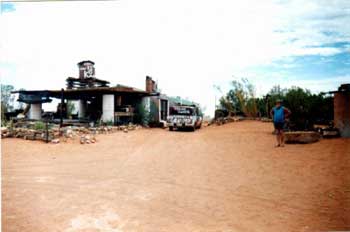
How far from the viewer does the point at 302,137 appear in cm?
284

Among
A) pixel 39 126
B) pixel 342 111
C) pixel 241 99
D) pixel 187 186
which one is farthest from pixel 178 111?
pixel 187 186

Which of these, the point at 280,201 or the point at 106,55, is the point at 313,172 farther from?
the point at 106,55

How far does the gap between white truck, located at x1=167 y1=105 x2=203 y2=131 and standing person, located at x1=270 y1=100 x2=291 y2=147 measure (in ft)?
6.99

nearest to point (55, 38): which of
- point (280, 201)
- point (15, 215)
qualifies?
point (15, 215)

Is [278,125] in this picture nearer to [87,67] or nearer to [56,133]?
[87,67]

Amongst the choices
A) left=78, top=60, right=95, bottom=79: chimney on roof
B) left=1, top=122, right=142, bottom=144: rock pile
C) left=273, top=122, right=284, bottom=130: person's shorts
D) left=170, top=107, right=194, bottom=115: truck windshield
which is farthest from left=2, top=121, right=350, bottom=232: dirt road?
left=170, top=107, right=194, bottom=115: truck windshield

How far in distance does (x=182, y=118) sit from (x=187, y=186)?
3.31 meters

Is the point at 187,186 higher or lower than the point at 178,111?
lower

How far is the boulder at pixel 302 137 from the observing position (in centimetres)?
282

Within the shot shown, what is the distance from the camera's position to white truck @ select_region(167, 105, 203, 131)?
5.14 meters

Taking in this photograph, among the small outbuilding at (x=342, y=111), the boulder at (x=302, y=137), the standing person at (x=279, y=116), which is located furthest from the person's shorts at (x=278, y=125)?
the small outbuilding at (x=342, y=111)

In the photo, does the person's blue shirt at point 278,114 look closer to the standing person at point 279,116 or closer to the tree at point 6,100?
the standing person at point 279,116

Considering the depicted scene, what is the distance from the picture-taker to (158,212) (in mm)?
2076

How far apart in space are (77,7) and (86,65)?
0.51 metres
